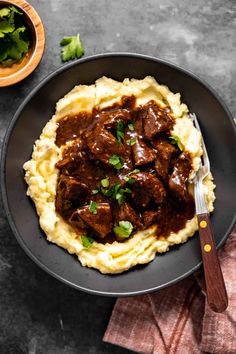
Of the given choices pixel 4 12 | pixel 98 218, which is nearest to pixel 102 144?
pixel 98 218

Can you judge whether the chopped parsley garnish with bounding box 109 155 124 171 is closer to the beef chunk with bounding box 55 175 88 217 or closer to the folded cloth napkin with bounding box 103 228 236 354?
the beef chunk with bounding box 55 175 88 217

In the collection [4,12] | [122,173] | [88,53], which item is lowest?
[122,173]

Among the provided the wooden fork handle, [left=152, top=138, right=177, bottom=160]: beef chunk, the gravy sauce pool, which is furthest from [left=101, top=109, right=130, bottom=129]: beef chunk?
the wooden fork handle

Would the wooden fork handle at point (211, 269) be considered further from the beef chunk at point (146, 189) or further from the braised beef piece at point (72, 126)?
the braised beef piece at point (72, 126)

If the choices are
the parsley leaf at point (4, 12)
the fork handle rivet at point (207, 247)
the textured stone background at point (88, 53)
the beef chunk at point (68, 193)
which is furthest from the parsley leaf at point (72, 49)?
the fork handle rivet at point (207, 247)

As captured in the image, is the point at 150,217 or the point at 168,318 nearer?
the point at 150,217

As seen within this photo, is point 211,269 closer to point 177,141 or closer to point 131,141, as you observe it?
point 177,141

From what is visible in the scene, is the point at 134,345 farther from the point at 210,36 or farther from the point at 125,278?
the point at 210,36
